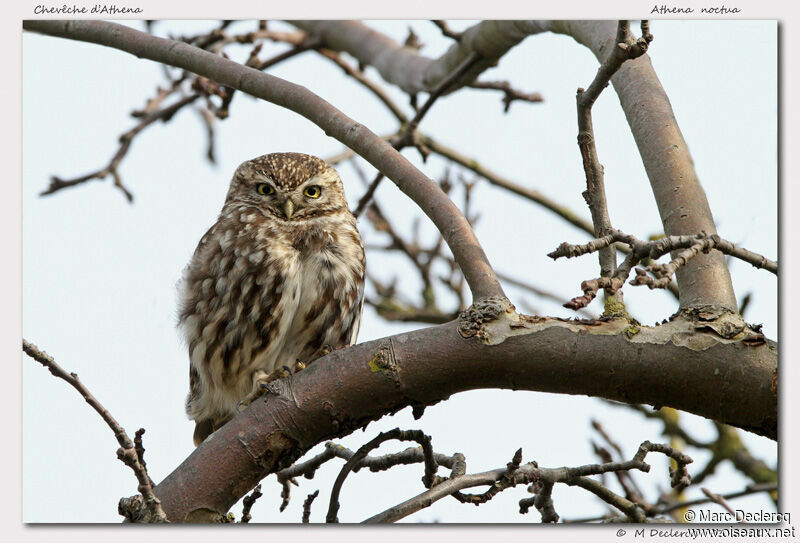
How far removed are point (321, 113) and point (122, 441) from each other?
3.91ft

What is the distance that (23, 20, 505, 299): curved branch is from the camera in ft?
7.46

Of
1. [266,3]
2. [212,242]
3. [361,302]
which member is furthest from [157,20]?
[361,302]

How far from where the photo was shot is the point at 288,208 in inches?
134

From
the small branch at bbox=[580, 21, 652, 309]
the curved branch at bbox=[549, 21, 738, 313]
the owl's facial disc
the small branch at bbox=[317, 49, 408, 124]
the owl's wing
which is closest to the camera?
the small branch at bbox=[580, 21, 652, 309]

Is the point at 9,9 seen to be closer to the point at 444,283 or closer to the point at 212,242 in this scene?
the point at 212,242

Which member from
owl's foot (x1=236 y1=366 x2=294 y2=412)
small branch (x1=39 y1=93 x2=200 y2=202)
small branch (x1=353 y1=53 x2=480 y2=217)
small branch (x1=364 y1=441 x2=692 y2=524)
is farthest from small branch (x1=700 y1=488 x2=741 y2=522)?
small branch (x1=39 y1=93 x2=200 y2=202)

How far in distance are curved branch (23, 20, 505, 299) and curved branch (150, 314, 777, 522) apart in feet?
0.55

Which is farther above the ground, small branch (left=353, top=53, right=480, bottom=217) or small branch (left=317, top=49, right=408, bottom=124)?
small branch (left=317, top=49, right=408, bottom=124)

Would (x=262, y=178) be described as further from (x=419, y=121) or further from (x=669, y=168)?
(x=669, y=168)

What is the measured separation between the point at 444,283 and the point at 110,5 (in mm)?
2098

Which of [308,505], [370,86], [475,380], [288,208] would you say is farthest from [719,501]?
[370,86]

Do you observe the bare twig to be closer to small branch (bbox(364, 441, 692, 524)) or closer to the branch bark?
the branch bark

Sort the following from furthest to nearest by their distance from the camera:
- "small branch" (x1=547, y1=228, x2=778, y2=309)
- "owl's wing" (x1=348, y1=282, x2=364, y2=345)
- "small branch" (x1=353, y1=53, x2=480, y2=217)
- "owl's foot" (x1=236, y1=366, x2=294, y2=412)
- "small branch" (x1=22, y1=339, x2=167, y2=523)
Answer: "small branch" (x1=353, y1=53, x2=480, y2=217) → "owl's wing" (x1=348, y1=282, x2=364, y2=345) → "owl's foot" (x1=236, y1=366, x2=294, y2=412) → "small branch" (x1=22, y1=339, x2=167, y2=523) → "small branch" (x1=547, y1=228, x2=778, y2=309)

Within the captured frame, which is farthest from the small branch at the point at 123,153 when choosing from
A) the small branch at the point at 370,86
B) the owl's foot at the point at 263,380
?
the owl's foot at the point at 263,380
